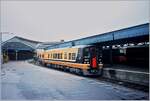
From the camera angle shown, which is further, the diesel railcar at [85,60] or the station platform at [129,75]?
the diesel railcar at [85,60]

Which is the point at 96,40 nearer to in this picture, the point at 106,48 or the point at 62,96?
the point at 106,48

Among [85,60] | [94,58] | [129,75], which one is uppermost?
[94,58]

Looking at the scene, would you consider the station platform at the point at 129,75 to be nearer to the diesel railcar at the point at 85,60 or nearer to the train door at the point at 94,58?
the diesel railcar at the point at 85,60

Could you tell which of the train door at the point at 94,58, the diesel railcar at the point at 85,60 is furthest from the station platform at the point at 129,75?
the train door at the point at 94,58

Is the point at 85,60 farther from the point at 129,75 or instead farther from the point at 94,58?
the point at 129,75

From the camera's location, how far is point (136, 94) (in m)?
13.6

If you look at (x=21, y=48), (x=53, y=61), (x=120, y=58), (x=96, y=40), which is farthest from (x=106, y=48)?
(x=21, y=48)

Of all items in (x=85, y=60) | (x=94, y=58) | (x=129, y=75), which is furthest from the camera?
(x=94, y=58)

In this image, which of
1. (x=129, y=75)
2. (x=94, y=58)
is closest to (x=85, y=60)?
(x=94, y=58)

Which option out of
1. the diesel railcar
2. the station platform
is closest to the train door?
the diesel railcar

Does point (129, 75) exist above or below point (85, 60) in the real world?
below

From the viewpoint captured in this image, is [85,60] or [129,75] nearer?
[129,75]

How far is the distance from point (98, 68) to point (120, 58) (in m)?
10.5

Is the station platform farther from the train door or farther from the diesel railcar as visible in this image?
the train door
